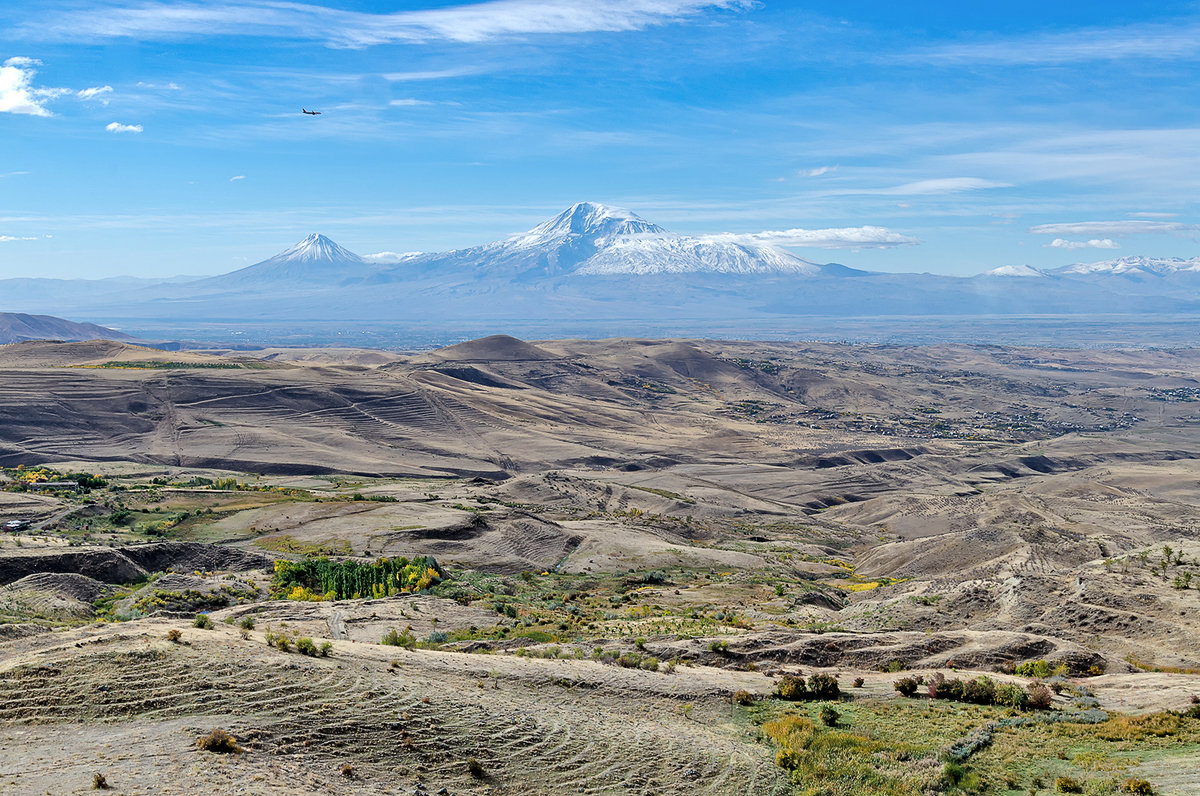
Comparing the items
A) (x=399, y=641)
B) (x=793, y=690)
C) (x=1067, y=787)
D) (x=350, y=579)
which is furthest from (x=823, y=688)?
(x=350, y=579)

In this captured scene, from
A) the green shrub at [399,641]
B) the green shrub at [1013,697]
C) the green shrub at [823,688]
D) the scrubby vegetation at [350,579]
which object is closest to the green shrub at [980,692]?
the green shrub at [1013,697]

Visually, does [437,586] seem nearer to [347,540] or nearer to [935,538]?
[347,540]

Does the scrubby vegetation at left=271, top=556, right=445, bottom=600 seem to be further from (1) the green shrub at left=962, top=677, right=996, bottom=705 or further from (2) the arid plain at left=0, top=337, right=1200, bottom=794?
(1) the green shrub at left=962, top=677, right=996, bottom=705

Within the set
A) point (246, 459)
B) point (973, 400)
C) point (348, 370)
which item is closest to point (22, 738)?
point (246, 459)

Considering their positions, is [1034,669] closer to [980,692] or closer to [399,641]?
[980,692]

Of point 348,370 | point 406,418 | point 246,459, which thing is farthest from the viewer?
point 348,370

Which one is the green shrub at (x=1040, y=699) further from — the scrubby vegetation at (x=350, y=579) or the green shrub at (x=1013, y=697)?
the scrubby vegetation at (x=350, y=579)

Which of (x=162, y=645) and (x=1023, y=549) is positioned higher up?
(x=162, y=645)

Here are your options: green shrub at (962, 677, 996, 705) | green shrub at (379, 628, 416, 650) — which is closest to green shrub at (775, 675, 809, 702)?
green shrub at (962, 677, 996, 705)
